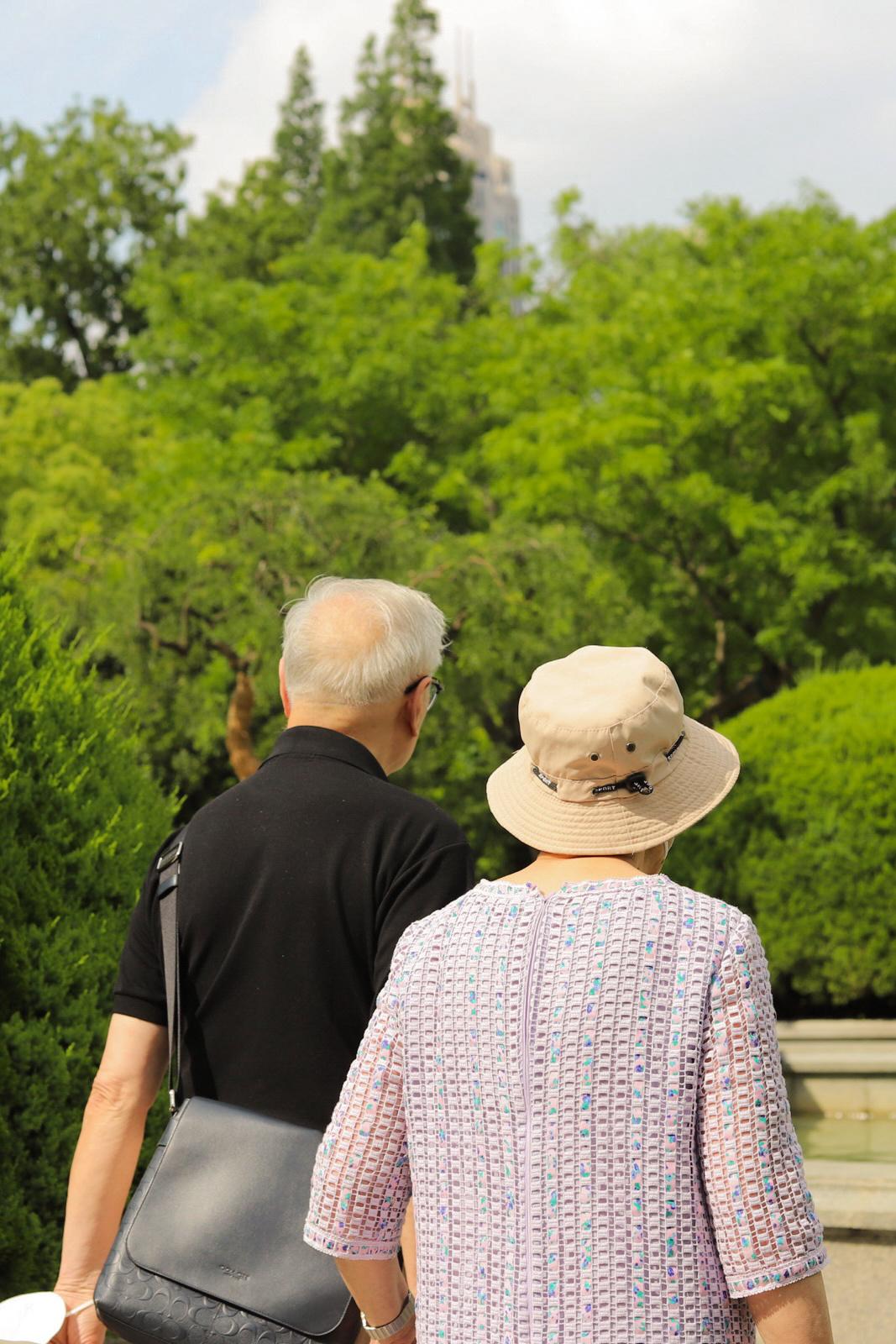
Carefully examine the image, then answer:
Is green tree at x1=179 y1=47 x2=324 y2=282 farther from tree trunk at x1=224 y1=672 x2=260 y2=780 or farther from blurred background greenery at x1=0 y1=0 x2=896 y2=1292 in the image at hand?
tree trunk at x1=224 y1=672 x2=260 y2=780

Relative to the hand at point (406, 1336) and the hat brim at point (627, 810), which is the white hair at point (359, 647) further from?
the hand at point (406, 1336)

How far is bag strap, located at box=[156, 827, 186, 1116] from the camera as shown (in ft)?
7.18

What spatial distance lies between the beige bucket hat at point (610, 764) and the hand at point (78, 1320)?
43.9 inches

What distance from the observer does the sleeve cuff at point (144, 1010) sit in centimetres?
225

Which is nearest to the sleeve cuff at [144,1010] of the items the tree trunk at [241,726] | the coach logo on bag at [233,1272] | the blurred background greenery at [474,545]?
the coach logo on bag at [233,1272]

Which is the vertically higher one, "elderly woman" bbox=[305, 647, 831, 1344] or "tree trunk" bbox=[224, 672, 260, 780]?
"elderly woman" bbox=[305, 647, 831, 1344]

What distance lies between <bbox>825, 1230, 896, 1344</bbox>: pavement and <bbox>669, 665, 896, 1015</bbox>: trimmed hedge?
11.1 feet

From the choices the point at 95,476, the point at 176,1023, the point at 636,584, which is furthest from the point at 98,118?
the point at 176,1023

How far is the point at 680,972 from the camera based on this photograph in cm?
154

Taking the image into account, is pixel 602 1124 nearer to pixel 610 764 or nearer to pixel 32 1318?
pixel 610 764

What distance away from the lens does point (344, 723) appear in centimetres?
231

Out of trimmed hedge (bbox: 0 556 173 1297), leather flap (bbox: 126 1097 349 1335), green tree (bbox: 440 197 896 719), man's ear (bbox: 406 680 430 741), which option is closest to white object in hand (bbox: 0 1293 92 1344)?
leather flap (bbox: 126 1097 349 1335)

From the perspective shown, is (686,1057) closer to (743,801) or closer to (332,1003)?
(332,1003)

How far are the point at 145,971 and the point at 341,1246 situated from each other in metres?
0.67
